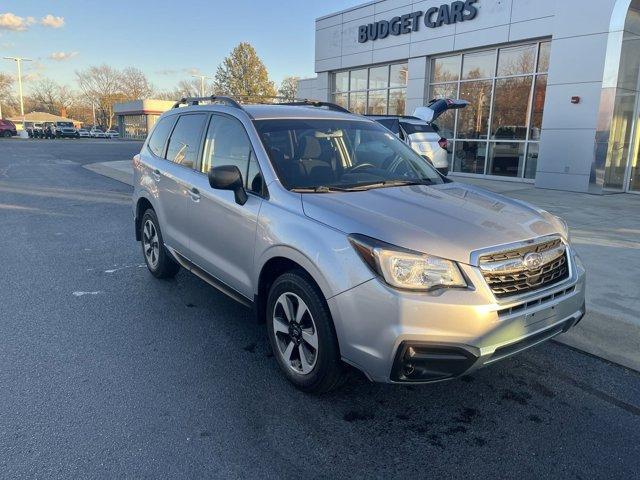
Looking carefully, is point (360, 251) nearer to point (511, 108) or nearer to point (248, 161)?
point (248, 161)

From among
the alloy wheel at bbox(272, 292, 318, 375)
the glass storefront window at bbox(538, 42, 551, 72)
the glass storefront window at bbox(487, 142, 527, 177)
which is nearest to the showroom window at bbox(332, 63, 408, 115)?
the glass storefront window at bbox(487, 142, 527, 177)

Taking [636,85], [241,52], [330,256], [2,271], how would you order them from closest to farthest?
[330,256], [2,271], [636,85], [241,52]

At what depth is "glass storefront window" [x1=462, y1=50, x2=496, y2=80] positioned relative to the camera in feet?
51.8

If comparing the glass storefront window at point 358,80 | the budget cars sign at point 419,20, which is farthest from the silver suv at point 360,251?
the glass storefront window at point 358,80

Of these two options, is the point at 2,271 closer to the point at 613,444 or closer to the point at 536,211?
the point at 536,211

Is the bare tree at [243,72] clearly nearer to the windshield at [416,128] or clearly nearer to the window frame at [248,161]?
the windshield at [416,128]

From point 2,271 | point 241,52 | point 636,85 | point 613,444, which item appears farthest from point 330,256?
point 241,52

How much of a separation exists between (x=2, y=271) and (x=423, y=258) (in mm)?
5367

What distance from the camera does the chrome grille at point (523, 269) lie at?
2.74 meters

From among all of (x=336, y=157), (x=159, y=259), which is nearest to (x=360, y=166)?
(x=336, y=157)

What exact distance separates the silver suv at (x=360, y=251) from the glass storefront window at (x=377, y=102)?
16185 millimetres

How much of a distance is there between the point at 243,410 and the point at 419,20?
17.3 metres

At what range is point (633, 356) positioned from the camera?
384cm

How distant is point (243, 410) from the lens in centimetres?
309
